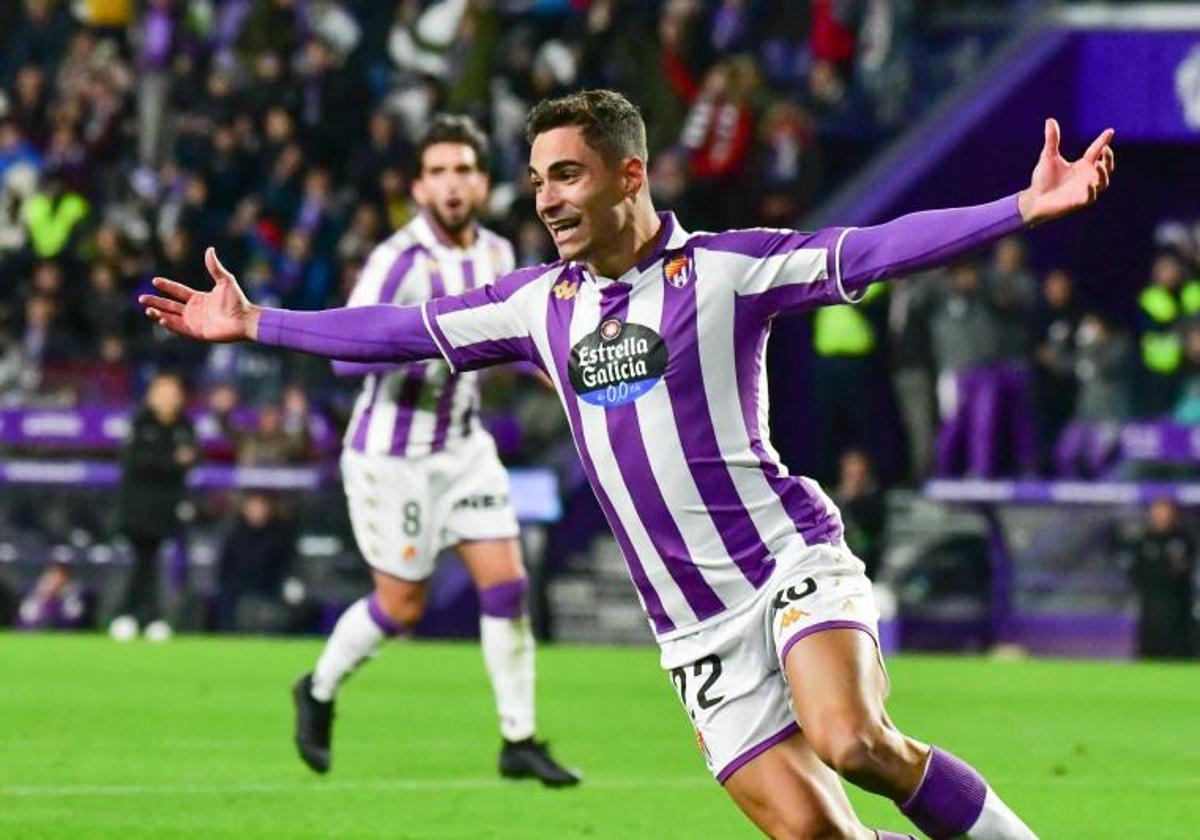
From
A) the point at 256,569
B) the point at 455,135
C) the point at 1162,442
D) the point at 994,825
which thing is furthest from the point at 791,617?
the point at 256,569

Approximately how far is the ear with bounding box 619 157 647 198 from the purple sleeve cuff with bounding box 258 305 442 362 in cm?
74

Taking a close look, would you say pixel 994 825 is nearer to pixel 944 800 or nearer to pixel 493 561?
pixel 944 800

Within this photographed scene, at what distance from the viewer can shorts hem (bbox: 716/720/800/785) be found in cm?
664

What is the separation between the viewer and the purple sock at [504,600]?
11.0 m

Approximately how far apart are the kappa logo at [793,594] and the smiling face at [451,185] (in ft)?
15.6

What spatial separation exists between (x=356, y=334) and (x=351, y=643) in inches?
163

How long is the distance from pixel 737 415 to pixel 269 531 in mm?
14040

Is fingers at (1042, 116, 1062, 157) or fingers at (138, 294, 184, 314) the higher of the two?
fingers at (1042, 116, 1062, 157)

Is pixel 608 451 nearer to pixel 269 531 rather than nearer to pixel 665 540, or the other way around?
pixel 665 540

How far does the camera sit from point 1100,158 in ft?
20.4

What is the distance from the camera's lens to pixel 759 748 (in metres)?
6.64

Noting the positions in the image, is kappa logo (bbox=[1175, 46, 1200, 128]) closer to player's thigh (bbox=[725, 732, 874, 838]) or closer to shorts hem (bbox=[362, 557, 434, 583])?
shorts hem (bbox=[362, 557, 434, 583])

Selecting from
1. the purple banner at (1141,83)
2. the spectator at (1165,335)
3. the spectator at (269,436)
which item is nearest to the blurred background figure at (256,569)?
the spectator at (269,436)

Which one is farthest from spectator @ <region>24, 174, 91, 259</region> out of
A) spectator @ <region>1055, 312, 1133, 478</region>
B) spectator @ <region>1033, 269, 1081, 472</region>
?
spectator @ <region>1055, 312, 1133, 478</region>
